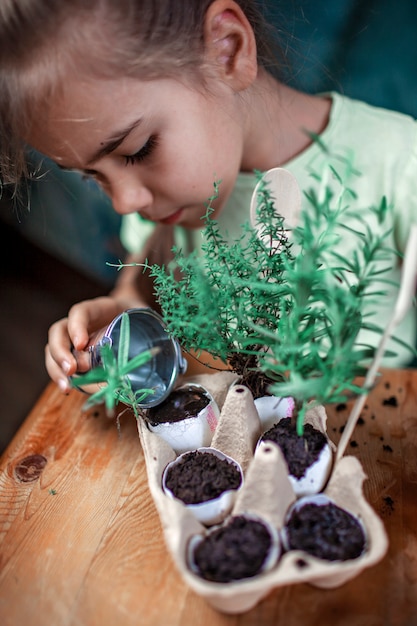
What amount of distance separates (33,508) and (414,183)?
0.76 metres

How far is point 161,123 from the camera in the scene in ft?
2.29

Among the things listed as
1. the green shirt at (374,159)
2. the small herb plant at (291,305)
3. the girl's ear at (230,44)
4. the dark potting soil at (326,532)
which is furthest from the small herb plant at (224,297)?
the green shirt at (374,159)

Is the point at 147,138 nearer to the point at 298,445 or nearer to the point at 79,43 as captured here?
the point at 79,43

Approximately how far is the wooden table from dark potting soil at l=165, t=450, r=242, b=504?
0.23ft

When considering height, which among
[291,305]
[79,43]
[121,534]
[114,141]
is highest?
[79,43]

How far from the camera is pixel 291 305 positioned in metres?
0.55

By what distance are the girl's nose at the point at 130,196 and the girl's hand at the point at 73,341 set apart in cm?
15

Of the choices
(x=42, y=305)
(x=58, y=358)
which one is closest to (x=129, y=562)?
(x=58, y=358)

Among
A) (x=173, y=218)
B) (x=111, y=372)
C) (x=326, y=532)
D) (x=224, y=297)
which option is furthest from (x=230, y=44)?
(x=326, y=532)

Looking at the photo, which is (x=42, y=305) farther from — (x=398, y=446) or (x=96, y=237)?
(x=398, y=446)

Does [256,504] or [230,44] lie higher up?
[230,44]

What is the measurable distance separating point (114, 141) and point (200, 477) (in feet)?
1.32

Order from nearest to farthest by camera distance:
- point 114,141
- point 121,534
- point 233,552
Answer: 1. point 233,552
2. point 121,534
3. point 114,141

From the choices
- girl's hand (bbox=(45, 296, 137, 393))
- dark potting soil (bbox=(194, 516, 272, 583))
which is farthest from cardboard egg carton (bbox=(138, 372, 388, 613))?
girl's hand (bbox=(45, 296, 137, 393))
